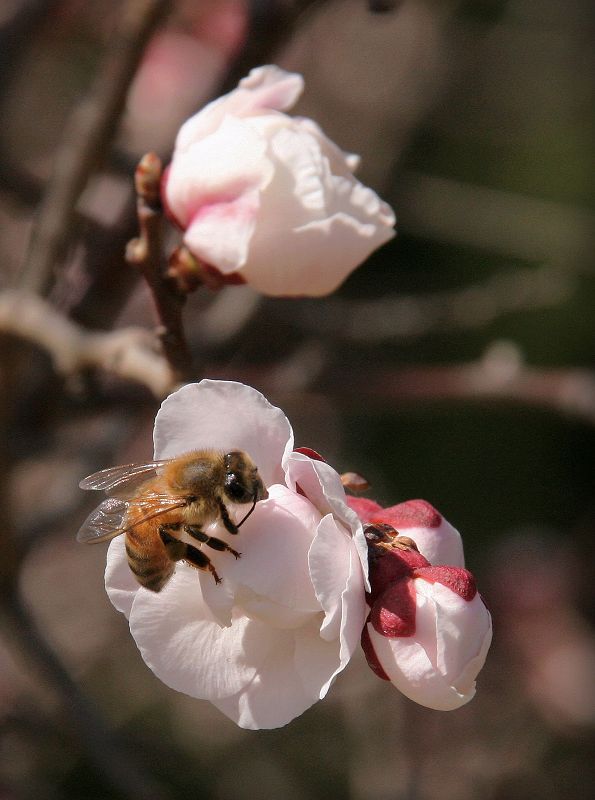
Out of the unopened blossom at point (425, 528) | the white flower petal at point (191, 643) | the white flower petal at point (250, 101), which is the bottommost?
the white flower petal at point (191, 643)

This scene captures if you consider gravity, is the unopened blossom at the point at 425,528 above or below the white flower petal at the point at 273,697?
above

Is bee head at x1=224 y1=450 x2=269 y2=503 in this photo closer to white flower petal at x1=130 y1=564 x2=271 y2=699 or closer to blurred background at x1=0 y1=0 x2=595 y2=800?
white flower petal at x1=130 y1=564 x2=271 y2=699

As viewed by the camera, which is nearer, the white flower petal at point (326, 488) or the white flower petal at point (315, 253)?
the white flower petal at point (326, 488)

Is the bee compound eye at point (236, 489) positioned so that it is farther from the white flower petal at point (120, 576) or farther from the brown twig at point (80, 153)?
the brown twig at point (80, 153)

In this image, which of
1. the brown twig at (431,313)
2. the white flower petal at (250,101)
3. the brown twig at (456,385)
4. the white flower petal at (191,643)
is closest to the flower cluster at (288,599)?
the white flower petal at (191,643)

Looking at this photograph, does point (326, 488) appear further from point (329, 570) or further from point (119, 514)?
point (119, 514)

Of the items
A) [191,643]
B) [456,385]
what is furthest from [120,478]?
[456,385]

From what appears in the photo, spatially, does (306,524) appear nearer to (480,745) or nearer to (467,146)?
(480,745)
